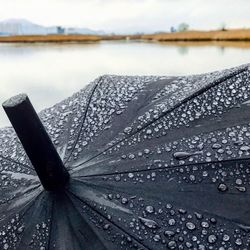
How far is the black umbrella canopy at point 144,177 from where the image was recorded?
120 centimetres

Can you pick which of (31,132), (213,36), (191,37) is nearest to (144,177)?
(31,132)

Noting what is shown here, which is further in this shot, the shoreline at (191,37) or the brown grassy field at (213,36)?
the shoreline at (191,37)

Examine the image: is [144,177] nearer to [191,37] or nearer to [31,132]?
[31,132]

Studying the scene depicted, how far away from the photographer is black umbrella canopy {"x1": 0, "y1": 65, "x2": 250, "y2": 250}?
3.94ft

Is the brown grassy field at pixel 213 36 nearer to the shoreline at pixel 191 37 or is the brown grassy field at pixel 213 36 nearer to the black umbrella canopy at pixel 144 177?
the shoreline at pixel 191 37

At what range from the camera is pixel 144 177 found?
133 cm

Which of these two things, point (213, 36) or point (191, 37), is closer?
point (213, 36)

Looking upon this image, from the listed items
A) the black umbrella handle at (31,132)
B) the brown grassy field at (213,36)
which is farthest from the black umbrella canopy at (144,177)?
the brown grassy field at (213,36)

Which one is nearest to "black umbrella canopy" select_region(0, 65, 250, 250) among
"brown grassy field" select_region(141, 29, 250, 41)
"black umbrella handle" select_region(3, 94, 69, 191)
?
"black umbrella handle" select_region(3, 94, 69, 191)

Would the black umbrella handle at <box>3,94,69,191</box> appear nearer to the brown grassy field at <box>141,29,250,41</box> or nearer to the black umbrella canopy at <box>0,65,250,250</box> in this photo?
the black umbrella canopy at <box>0,65,250,250</box>

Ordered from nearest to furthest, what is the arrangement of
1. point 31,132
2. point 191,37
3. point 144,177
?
point 31,132
point 144,177
point 191,37

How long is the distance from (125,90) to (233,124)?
1.74 ft

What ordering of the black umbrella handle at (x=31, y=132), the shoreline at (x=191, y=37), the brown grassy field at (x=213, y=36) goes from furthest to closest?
the shoreline at (x=191, y=37), the brown grassy field at (x=213, y=36), the black umbrella handle at (x=31, y=132)

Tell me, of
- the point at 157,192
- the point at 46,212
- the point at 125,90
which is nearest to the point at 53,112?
the point at 125,90
